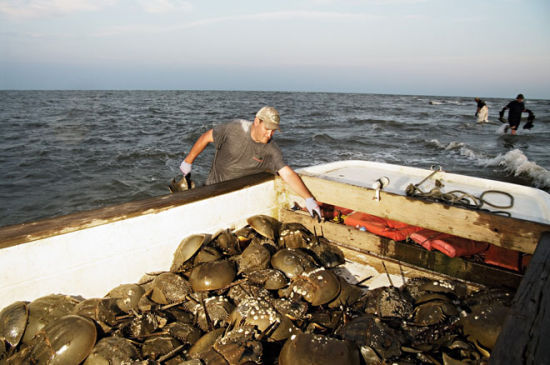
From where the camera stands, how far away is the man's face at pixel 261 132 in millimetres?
3438

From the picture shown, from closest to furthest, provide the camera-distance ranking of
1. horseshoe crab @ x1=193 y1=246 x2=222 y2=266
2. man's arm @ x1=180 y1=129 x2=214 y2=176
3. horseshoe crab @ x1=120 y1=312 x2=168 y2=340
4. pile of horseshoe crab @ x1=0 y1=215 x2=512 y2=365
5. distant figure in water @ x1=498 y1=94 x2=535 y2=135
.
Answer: pile of horseshoe crab @ x1=0 y1=215 x2=512 y2=365, horseshoe crab @ x1=120 y1=312 x2=168 y2=340, horseshoe crab @ x1=193 y1=246 x2=222 y2=266, man's arm @ x1=180 y1=129 x2=214 y2=176, distant figure in water @ x1=498 y1=94 x2=535 y2=135

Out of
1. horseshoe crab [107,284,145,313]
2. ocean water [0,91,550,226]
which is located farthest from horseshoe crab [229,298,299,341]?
ocean water [0,91,550,226]

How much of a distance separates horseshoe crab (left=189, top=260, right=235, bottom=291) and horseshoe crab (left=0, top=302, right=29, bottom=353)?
41.6 inches

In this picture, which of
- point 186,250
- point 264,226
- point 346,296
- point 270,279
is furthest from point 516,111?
point 186,250

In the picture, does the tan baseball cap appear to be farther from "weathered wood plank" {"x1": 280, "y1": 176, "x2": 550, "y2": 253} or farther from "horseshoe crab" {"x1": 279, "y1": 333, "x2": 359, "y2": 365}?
"horseshoe crab" {"x1": 279, "y1": 333, "x2": 359, "y2": 365}

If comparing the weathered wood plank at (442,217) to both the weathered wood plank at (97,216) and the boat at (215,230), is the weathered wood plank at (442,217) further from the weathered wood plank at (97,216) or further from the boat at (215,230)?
the weathered wood plank at (97,216)

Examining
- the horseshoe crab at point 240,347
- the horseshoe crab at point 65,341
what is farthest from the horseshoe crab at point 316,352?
the horseshoe crab at point 65,341

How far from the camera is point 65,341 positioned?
1.85m

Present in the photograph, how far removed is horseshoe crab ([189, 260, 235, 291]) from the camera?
238 cm

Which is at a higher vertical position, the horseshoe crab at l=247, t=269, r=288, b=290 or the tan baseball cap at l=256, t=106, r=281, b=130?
the tan baseball cap at l=256, t=106, r=281, b=130

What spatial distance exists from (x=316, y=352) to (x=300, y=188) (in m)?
1.91

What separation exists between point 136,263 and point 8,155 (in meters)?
12.4

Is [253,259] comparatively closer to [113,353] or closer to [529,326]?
[113,353]

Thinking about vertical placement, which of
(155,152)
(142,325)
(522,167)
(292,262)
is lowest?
(522,167)
